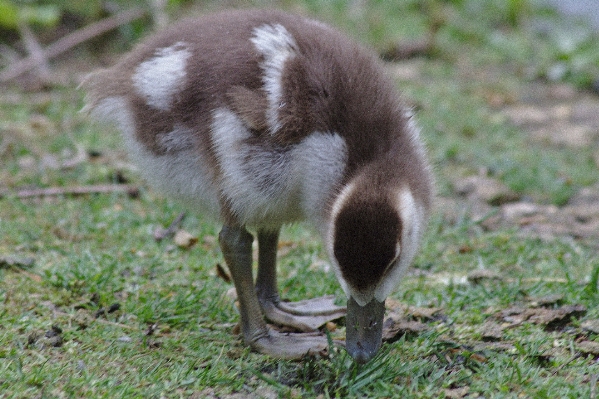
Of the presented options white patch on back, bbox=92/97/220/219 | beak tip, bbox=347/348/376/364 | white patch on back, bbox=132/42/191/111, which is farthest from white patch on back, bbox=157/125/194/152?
beak tip, bbox=347/348/376/364

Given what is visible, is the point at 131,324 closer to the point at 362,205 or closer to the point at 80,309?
the point at 80,309

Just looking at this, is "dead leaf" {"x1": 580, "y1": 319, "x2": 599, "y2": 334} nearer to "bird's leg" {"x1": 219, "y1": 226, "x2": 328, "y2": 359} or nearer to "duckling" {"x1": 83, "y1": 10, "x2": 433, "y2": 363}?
"duckling" {"x1": 83, "y1": 10, "x2": 433, "y2": 363}

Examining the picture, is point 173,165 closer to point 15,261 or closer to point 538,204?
point 15,261

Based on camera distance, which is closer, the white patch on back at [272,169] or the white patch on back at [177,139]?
the white patch on back at [272,169]

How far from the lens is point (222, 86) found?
3777 mm

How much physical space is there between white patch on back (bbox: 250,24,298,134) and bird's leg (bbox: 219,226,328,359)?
66 cm

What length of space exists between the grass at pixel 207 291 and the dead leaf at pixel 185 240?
4 cm

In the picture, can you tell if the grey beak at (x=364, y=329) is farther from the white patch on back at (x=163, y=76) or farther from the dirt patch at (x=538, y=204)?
the dirt patch at (x=538, y=204)

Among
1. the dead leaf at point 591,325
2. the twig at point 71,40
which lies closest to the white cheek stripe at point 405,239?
the dead leaf at point 591,325

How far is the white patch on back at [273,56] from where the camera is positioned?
3639mm

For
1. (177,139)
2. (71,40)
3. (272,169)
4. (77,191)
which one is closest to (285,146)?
(272,169)

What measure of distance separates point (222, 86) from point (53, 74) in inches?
212

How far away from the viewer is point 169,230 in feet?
17.8

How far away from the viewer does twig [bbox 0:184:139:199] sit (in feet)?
18.9
